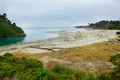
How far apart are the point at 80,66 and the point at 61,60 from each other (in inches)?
176

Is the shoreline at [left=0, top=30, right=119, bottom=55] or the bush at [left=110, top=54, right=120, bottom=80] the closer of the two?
the bush at [left=110, top=54, right=120, bottom=80]

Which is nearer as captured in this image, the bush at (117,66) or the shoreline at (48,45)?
the bush at (117,66)

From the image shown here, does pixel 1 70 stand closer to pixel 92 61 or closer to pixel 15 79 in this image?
pixel 15 79

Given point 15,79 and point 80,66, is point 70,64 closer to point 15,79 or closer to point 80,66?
point 80,66

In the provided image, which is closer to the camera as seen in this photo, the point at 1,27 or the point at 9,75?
the point at 9,75

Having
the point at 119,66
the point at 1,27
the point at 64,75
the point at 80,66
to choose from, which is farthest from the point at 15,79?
the point at 1,27

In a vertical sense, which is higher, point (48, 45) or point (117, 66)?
point (117, 66)

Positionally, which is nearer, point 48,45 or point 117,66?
point 117,66

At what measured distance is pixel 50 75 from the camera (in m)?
19.3

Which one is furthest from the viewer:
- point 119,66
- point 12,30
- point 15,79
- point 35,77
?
point 12,30

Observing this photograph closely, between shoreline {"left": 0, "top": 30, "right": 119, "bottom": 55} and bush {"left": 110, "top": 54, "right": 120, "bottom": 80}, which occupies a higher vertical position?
bush {"left": 110, "top": 54, "right": 120, "bottom": 80}

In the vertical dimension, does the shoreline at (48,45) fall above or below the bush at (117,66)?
below

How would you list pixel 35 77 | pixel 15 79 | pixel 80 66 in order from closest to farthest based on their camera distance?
pixel 35 77, pixel 15 79, pixel 80 66

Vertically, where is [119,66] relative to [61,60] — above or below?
above
